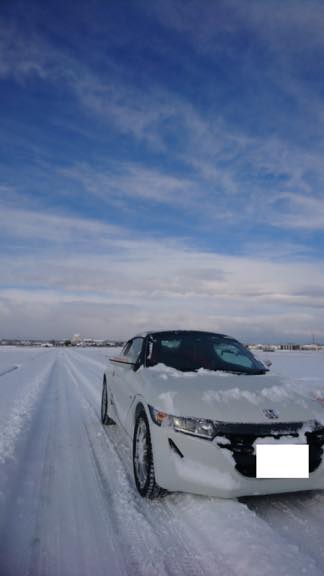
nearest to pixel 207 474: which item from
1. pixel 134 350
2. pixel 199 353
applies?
pixel 199 353

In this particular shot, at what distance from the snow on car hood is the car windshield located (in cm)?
46

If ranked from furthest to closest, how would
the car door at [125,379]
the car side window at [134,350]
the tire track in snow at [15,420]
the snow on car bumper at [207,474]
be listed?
the car side window at [134,350] → the tire track in snow at [15,420] → the car door at [125,379] → the snow on car bumper at [207,474]

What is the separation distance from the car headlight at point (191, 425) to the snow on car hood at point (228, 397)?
→ 0.04 metres

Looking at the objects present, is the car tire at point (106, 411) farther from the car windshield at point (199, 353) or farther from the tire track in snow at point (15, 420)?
the car windshield at point (199, 353)

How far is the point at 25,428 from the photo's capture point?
5.83m

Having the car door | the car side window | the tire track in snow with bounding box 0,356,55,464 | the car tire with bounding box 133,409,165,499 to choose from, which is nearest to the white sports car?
the car tire with bounding box 133,409,165,499

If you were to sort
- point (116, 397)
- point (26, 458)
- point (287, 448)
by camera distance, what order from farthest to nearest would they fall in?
point (116, 397) < point (26, 458) < point (287, 448)

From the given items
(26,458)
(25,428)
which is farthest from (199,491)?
(25,428)

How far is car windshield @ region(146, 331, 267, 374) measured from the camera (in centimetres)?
449

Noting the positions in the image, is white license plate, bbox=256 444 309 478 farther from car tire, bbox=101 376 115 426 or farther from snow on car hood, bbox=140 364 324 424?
car tire, bbox=101 376 115 426

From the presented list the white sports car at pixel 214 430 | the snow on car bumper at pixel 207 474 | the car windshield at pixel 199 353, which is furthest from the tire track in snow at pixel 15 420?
the snow on car bumper at pixel 207 474

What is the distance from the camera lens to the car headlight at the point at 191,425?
3.05 metres

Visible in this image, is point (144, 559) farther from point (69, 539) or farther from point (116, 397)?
point (116, 397)

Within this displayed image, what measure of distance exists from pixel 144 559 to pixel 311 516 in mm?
1438
